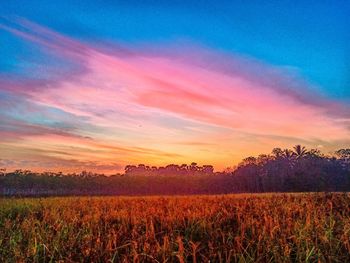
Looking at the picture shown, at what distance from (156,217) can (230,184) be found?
207ft

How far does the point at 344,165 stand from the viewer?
81.6m

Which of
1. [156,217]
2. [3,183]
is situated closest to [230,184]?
[3,183]

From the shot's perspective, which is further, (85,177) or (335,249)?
(85,177)

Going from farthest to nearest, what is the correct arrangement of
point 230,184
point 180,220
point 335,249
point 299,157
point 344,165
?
point 299,157
point 344,165
point 230,184
point 180,220
point 335,249

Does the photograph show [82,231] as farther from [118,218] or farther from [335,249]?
[335,249]

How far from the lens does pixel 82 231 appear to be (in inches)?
348

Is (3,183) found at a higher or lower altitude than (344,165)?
lower

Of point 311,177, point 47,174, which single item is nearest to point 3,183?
point 47,174

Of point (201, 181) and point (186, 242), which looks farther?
point (201, 181)

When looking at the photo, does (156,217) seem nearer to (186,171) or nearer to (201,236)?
(201,236)

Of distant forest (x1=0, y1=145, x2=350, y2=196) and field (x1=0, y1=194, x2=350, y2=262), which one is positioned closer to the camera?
field (x1=0, y1=194, x2=350, y2=262)

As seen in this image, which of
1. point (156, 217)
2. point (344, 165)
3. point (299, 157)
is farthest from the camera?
point (299, 157)

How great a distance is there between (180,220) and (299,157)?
84263 millimetres

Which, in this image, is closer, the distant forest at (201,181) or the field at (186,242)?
the field at (186,242)
